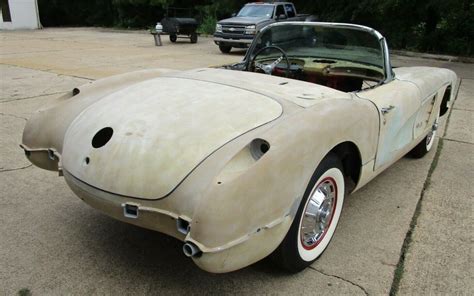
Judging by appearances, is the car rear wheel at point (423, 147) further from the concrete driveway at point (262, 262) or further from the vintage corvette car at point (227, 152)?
the vintage corvette car at point (227, 152)

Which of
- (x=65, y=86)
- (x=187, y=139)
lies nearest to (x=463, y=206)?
(x=187, y=139)

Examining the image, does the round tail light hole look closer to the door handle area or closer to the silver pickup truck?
the door handle area

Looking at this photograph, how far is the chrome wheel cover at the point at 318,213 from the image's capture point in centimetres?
255

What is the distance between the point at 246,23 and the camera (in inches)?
569

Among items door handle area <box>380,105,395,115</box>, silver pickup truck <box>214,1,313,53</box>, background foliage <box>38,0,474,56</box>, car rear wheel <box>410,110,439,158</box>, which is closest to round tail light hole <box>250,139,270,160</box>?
door handle area <box>380,105,395,115</box>

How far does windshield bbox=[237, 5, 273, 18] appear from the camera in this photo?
605 inches

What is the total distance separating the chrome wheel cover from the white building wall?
29.2 metres

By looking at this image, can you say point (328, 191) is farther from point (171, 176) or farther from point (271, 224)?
point (171, 176)

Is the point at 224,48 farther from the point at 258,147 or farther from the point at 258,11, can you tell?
the point at 258,147

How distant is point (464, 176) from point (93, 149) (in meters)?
3.44

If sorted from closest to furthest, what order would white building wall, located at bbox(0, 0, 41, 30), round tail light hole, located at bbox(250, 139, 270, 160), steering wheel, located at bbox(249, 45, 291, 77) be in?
round tail light hole, located at bbox(250, 139, 270, 160)
steering wheel, located at bbox(249, 45, 291, 77)
white building wall, located at bbox(0, 0, 41, 30)

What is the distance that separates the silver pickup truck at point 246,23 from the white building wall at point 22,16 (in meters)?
18.0

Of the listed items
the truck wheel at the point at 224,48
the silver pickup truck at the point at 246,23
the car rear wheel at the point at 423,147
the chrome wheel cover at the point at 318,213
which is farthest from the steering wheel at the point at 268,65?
the truck wheel at the point at 224,48

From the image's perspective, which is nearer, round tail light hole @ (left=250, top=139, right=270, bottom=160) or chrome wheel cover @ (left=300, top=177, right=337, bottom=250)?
round tail light hole @ (left=250, top=139, right=270, bottom=160)
